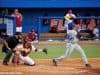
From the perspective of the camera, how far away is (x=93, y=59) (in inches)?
683

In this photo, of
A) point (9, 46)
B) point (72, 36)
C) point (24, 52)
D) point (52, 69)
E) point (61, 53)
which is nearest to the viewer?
point (52, 69)

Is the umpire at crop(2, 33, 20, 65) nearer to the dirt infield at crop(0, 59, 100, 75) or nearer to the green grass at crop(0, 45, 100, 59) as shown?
the dirt infield at crop(0, 59, 100, 75)

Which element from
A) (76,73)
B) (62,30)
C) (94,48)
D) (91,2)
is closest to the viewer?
(76,73)

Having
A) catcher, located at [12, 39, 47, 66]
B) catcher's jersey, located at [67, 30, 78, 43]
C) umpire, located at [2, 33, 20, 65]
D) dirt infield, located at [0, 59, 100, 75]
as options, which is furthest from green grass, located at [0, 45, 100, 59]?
catcher's jersey, located at [67, 30, 78, 43]

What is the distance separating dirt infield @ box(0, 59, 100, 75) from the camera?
13.8 metres

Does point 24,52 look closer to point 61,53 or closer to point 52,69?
point 52,69

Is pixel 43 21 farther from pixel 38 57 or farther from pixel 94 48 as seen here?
pixel 38 57

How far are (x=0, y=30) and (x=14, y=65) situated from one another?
32.2ft

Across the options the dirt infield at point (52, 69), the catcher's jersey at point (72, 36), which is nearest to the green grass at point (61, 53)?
the dirt infield at point (52, 69)

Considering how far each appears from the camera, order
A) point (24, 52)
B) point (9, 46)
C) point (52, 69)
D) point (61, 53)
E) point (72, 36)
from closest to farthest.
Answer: point (52, 69), point (72, 36), point (24, 52), point (9, 46), point (61, 53)

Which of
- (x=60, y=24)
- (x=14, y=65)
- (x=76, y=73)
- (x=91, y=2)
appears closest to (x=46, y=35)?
(x=60, y=24)

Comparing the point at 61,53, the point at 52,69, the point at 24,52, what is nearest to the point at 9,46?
the point at 24,52

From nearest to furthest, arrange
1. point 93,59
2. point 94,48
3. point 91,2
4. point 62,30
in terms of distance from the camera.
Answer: point 93,59
point 94,48
point 62,30
point 91,2

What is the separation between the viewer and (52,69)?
47.7 ft
